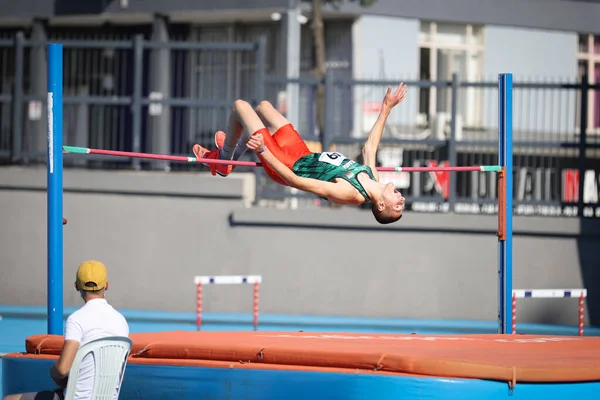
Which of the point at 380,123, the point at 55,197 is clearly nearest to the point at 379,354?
the point at 380,123

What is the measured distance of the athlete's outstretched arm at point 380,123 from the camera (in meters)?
9.15

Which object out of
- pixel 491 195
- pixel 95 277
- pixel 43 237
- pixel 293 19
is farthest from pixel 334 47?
pixel 95 277

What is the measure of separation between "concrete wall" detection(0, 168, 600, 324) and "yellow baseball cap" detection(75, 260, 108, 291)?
29.2 feet

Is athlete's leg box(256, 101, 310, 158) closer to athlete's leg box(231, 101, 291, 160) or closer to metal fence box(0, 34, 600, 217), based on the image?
athlete's leg box(231, 101, 291, 160)

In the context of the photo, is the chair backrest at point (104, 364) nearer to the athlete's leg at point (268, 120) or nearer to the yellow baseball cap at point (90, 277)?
the yellow baseball cap at point (90, 277)

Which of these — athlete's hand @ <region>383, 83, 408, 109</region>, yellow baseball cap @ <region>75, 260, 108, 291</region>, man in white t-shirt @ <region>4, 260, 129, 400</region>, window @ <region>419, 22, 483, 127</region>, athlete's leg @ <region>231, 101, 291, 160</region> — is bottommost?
man in white t-shirt @ <region>4, 260, 129, 400</region>

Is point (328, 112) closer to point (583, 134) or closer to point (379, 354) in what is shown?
point (583, 134)

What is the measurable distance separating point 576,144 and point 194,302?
236 inches

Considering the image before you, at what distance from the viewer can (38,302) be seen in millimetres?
15398

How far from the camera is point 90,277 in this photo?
20.6 feet

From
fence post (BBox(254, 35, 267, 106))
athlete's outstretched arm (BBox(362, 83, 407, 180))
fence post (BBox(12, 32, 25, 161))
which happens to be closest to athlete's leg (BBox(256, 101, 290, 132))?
athlete's outstretched arm (BBox(362, 83, 407, 180))

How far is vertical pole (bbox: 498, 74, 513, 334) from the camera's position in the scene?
33.0 ft

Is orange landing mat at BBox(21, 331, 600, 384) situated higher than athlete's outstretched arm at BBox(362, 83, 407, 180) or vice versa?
athlete's outstretched arm at BBox(362, 83, 407, 180)

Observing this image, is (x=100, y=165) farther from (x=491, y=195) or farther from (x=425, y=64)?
(x=425, y=64)
